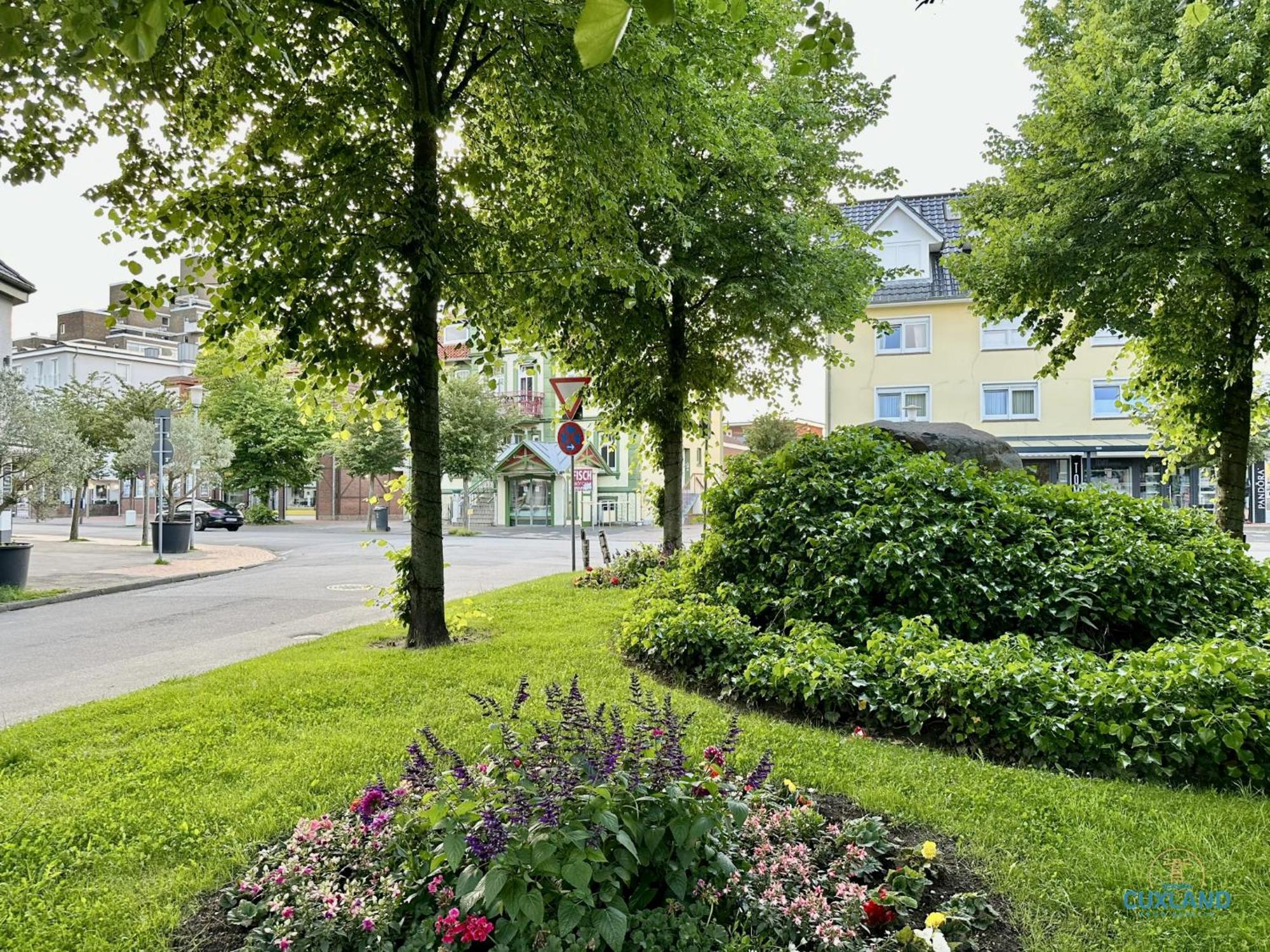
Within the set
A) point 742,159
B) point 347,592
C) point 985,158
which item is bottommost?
point 347,592

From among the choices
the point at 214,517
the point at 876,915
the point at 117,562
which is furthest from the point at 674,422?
the point at 214,517

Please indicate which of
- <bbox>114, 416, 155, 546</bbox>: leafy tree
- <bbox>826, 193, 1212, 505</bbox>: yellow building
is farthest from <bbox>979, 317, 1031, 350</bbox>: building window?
<bbox>114, 416, 155, 546</bbox>: leafy tree

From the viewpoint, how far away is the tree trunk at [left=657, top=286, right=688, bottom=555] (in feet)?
38.3

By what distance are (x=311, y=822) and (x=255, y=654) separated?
17.8 ft

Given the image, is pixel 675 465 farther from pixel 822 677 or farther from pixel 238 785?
pixel 238 785

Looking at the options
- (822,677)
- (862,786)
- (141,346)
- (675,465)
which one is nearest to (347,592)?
(675,465)

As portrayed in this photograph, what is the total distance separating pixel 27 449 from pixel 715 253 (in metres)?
13.6

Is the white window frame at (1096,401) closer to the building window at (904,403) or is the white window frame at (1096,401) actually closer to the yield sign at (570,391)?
the building window at (904,403)

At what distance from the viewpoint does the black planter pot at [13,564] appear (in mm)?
12602

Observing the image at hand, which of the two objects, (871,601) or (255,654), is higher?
(871,601)

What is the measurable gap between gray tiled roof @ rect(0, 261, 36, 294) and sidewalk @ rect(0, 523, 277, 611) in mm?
6778

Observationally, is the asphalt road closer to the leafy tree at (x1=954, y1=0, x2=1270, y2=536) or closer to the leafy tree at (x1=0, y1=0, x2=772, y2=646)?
the leafy tree at (x1=0, y1=0, x2=772, y2=646)

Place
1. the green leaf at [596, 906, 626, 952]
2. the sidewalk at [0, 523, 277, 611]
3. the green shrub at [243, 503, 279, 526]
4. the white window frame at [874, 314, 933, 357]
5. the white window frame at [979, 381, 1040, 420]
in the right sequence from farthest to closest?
the green shrub at [243, 503, 279, 526], the white window frame at [874, 314, 933, 357], the white window frame at [979, 381, 1040, 420], the sidewalk at [0, 523, 277, 611], the green leaf at [596, 906, 626, 952]

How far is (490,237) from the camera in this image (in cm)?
664
